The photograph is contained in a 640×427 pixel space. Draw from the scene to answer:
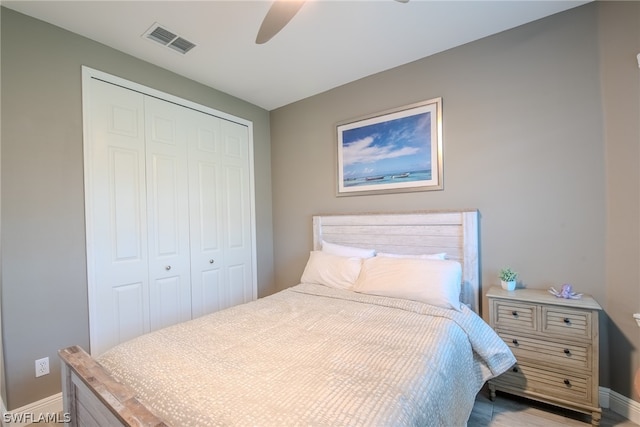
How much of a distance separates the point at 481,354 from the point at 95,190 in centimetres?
287

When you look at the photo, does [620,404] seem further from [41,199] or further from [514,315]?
[41,199]

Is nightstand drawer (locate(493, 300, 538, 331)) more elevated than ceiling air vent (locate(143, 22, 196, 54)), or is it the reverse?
ceiling air vent (locate(143, 22, 196, 54))

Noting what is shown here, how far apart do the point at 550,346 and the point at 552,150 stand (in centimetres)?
132

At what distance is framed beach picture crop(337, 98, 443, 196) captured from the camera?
2.37 metres

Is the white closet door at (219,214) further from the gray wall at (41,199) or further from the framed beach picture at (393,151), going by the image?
the framed beach picture at (393,151)

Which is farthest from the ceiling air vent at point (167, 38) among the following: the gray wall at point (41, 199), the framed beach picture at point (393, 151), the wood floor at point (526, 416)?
the wood floor at point (526, 416)

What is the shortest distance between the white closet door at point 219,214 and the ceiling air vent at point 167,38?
25.2 inches

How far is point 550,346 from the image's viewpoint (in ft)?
5.58

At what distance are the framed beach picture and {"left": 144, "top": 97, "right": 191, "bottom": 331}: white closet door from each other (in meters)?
1.59

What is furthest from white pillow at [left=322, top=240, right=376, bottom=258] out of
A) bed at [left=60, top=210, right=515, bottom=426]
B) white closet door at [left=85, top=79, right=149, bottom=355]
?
white closet door at [left=85, top=79, right=149, bottom=355]

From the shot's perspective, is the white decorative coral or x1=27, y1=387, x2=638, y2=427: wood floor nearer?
x1=27, y1=387, x2=638, y2=427: wood floor

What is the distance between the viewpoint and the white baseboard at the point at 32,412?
169cm

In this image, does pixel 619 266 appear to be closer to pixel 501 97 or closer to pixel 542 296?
pixel 542 296

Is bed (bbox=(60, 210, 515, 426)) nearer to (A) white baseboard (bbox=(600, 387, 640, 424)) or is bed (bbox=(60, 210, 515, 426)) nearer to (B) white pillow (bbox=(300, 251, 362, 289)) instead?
(B) white pillow (bbox=(300, 251, 362, 289))
